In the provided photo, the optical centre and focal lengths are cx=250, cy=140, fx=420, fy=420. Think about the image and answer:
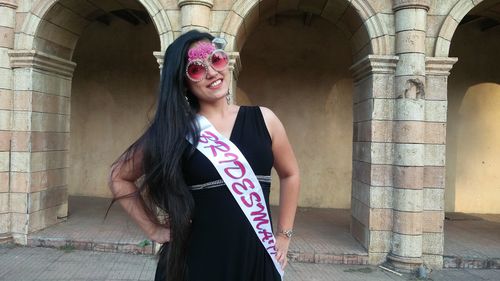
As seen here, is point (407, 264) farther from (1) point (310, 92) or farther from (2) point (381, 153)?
(1) point (310, 92)

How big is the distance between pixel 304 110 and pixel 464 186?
13.0ft

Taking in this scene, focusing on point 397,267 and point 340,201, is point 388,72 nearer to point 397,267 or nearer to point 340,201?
point 397,267

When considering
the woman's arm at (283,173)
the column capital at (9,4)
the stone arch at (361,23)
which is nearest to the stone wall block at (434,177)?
the stone arch at (361,23)

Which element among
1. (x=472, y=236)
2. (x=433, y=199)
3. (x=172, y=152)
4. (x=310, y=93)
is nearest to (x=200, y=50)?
(x=172, y=152)

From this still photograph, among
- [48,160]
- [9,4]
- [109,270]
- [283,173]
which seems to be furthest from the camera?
[48,160]

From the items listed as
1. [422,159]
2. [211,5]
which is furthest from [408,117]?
[211,5]

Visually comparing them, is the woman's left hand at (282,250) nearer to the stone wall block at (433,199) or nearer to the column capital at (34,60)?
the stone wall block at (433,199)

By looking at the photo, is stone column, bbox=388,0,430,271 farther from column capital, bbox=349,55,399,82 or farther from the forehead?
the forehead

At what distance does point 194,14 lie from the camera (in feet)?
18.4

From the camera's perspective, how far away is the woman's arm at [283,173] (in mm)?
1779

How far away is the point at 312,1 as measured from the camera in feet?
21.1

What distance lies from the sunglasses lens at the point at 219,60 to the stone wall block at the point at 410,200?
14.7 ft

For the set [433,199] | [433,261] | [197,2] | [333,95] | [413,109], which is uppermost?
[197,2]

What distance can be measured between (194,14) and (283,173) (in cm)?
424
